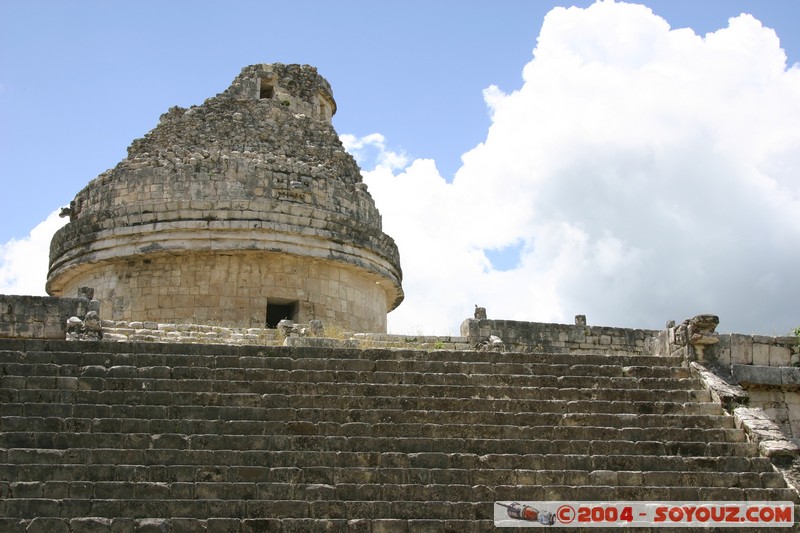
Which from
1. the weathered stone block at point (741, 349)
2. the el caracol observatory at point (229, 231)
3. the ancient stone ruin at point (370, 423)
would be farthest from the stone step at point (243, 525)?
the el caracol observatory at point (229, 231)

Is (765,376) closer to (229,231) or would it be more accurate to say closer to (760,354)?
(760,354)

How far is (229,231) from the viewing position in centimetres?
1700

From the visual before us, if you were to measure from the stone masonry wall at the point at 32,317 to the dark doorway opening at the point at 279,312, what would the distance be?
5.32 m

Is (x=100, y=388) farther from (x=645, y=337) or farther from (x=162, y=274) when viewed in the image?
(x=645, y=337)

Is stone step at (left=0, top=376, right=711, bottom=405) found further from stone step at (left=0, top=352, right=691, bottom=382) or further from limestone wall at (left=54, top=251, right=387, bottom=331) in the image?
limestone wall at (left=54, top=251, right=387, bottom=331)

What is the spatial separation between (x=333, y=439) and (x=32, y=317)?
5532 millimetres

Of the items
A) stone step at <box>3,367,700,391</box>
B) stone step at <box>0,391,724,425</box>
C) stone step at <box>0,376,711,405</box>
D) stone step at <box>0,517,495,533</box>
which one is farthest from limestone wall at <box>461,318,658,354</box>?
stone step at <box>0,517,495,533</box>

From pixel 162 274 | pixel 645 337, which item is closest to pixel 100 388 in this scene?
pixel 162 274

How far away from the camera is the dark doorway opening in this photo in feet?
56.9

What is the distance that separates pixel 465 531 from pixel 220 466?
2562 millimetres

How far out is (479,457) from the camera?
940 cm

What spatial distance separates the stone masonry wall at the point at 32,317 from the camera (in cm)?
1237

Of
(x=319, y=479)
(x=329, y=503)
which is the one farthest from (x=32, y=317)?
(x=329, y=503)

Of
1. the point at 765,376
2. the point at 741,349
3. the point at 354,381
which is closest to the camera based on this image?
the point at 354,381
